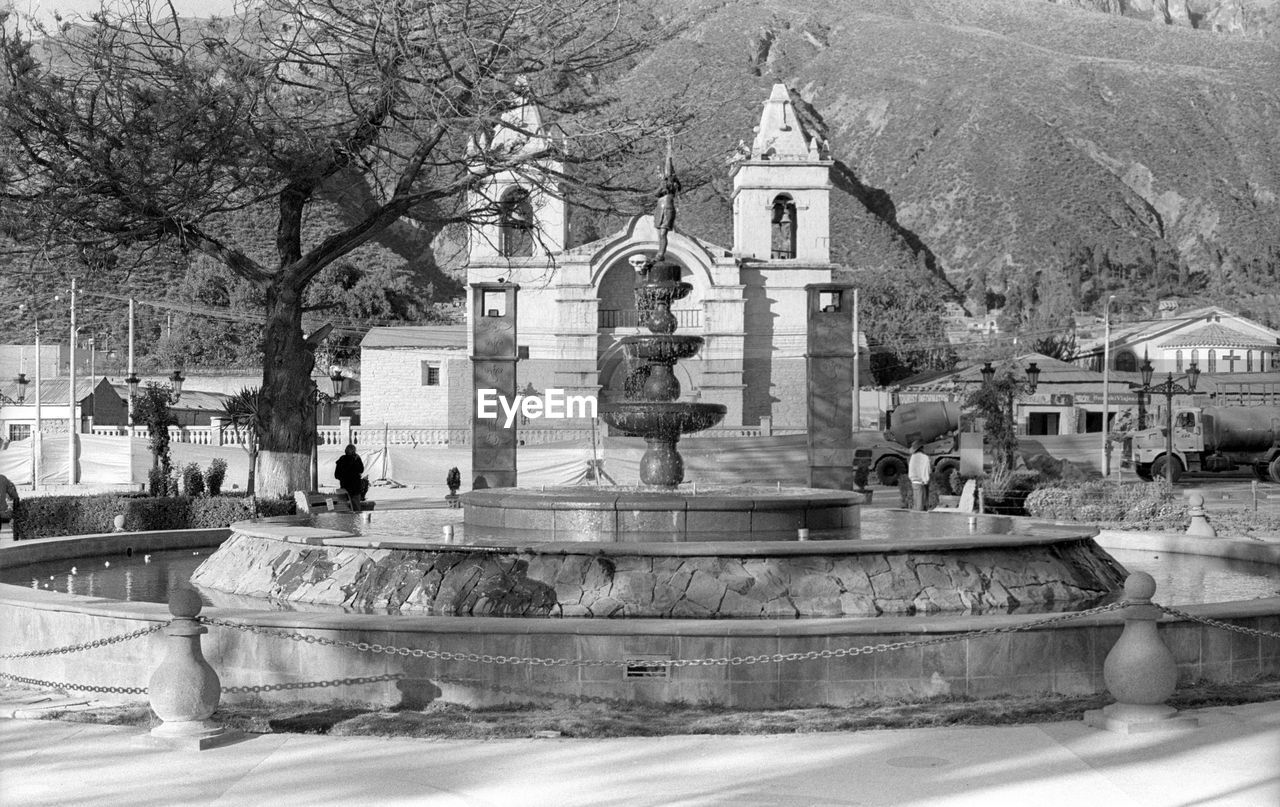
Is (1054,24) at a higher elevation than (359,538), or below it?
higher

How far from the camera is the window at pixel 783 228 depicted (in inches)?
2079

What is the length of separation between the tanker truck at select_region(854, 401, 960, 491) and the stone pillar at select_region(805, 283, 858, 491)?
52.7 feet

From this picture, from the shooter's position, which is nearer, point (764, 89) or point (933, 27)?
point (764, 89)

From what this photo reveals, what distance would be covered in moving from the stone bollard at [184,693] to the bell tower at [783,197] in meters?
44.5

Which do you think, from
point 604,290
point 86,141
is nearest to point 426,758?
point 86,141

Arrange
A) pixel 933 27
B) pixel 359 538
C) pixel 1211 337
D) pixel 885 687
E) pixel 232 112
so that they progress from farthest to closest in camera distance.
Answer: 1. pixel 933 27
2. pixel 1211 337
3. pixel 232 112
4. pixel 359 538
5. pixel 885 687

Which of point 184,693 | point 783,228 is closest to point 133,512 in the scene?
point 184,693

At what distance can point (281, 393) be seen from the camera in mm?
19375

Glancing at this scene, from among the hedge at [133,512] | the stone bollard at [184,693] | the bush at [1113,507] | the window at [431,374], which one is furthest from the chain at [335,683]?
the window at [431,374]

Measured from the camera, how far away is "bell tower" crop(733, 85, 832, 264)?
171ft

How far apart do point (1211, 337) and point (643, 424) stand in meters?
69.8

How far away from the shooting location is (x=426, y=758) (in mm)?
7414

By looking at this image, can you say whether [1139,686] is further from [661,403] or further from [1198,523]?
[1198,523]

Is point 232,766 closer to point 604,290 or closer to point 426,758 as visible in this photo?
point 426,758
